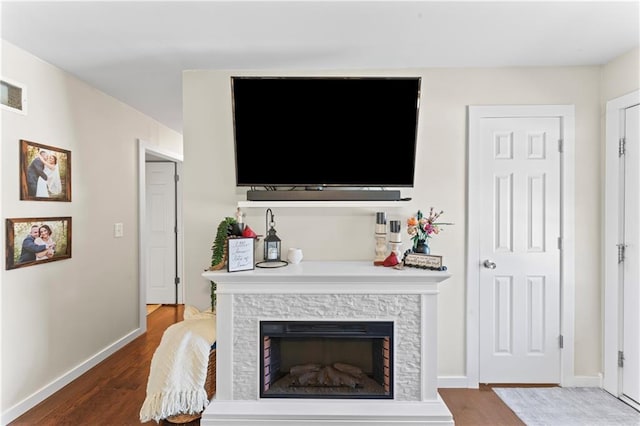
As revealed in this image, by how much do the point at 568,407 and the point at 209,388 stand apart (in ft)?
7.69

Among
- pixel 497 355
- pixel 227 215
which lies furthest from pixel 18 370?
pixel 497 355

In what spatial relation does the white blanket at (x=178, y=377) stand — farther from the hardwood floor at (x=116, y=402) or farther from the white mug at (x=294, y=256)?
the white mug at (x=294, y=256)

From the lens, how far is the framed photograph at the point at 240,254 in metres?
2.27

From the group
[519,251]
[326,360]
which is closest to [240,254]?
[326,360]

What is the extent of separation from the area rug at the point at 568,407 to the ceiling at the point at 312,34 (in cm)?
233

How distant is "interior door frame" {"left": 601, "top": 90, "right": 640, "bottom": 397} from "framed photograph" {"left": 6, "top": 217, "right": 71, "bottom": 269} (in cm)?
395

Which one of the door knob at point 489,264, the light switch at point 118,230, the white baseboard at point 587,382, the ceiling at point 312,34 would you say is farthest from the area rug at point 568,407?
the light switch at point 118,230

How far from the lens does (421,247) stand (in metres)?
2.52

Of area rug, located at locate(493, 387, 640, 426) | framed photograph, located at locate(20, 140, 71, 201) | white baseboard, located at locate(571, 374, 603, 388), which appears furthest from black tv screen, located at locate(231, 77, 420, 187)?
white baseboard, located at locate(571, 374, 603, 388)

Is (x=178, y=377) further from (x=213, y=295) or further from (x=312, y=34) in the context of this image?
(x=312, y=34)

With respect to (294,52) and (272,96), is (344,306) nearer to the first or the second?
(272,96)

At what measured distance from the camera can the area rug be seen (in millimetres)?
2305

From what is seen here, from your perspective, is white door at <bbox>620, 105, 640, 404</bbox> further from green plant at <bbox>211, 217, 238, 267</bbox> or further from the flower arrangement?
green plant at <bbox>211, 217, 238, 267</bbox>

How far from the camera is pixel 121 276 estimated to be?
11.7 ft
